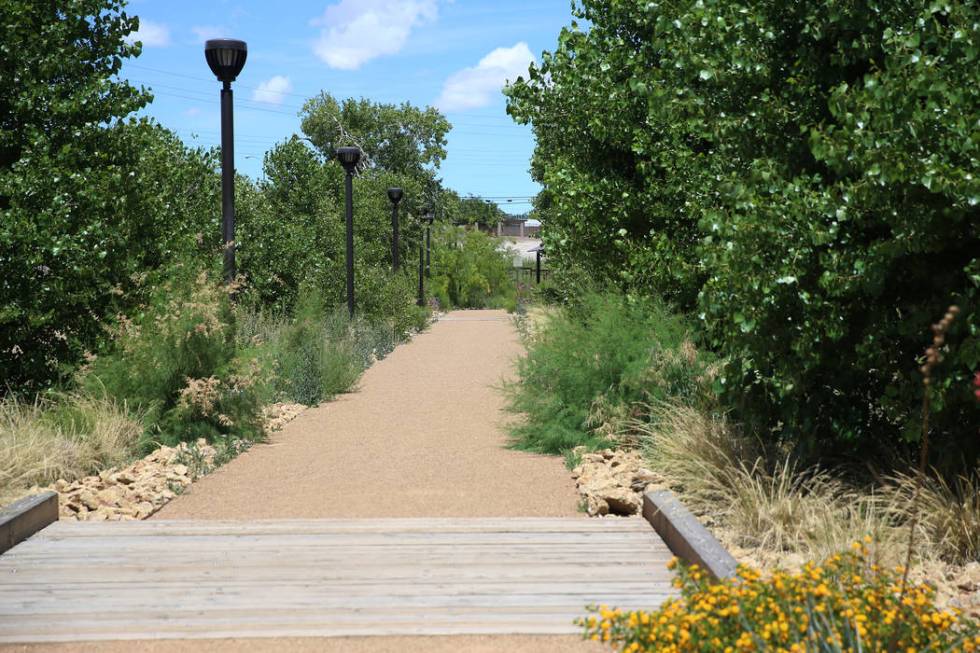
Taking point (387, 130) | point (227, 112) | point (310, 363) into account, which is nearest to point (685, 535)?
point (227, 112)

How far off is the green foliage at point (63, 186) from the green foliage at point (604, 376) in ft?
12.9

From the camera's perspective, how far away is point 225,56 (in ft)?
38.0

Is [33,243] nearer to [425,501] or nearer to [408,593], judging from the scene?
[425,501]

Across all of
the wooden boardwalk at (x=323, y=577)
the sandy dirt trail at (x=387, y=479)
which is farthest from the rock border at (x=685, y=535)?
the sandy dirt trail at (x=387, y=479)

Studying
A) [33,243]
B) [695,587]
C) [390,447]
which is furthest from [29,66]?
[695,587]

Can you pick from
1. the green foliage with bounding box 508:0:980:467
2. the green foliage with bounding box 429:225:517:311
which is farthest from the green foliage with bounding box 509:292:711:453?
the green foliage with bounding box 429:225:517:311

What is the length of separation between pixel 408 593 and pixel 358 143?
170 feet

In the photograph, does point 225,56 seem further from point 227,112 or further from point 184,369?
point 184,369

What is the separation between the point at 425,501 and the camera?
25.2ft

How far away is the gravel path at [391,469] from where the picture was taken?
7469 mm

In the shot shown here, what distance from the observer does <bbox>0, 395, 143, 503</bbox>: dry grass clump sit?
7.36 m

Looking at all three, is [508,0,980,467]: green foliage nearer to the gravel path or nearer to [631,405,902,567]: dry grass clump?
[631,405,902,567]: dry grass clump

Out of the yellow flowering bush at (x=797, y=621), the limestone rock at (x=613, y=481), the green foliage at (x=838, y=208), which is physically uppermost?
the green foliage at (x=838, y=208)

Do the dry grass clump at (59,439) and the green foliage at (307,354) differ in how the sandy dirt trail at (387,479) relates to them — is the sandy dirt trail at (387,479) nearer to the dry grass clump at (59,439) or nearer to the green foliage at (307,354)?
the green foliage at (307,354)
